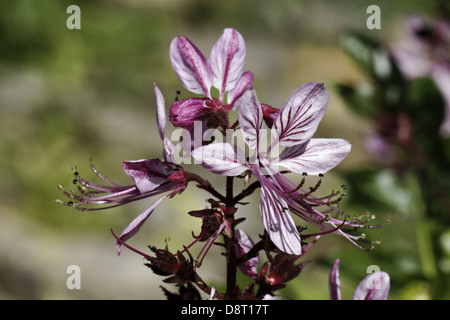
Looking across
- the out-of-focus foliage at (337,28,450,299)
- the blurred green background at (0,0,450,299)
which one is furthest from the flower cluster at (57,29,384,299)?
the out-of-focus foliage at (337,28,450,299)

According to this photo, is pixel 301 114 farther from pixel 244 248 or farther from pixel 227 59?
pixel 244 248

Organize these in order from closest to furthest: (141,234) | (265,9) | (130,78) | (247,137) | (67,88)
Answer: (247,137), (141,234), (67,88), (130,78), (265,9)

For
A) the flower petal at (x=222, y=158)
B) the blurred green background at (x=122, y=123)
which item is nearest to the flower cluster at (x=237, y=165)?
the flower petal at (x=222, y=158)

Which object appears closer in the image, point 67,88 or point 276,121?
point 276,121

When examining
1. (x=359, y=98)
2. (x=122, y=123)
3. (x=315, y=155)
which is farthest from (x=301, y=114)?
(x=122, y=123)

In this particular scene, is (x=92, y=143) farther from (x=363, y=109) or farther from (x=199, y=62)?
(x=199, y=62)

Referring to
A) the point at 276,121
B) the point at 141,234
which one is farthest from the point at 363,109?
the point at 141,234
